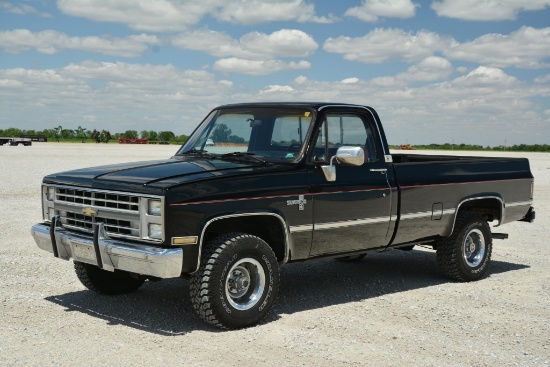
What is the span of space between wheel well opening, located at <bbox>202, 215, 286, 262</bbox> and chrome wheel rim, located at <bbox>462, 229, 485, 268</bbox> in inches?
122

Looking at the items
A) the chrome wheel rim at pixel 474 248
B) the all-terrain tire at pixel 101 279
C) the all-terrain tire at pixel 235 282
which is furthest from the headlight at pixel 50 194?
the chrome wheel rim at pixel 474 248

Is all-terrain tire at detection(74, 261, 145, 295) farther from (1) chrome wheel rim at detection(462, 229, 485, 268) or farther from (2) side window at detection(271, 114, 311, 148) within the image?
(1) chrome wheel rim at detection(462, 229, 485, 268)

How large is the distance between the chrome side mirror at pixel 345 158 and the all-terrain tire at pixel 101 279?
2326mm

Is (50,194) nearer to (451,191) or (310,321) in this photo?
(310,321)

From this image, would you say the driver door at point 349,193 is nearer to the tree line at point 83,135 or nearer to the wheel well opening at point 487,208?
the wheel well opening at point 487,208

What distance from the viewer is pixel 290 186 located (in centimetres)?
698

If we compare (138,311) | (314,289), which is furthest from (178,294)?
(314,289)

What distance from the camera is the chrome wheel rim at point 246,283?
6695mm

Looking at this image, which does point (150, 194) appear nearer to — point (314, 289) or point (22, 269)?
point (314, 289)

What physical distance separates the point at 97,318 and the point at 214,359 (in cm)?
176

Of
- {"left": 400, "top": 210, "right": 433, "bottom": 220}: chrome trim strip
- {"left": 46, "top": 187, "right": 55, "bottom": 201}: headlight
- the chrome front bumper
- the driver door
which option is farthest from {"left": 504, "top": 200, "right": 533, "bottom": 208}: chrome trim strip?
{"left": 46, "top": 187, "right": 55, "bottom": 201}: headlight

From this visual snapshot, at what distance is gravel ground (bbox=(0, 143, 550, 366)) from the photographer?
19.2 feet

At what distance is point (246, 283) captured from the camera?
22.2 feet

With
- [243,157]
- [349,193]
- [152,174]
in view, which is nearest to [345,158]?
[349,193]
